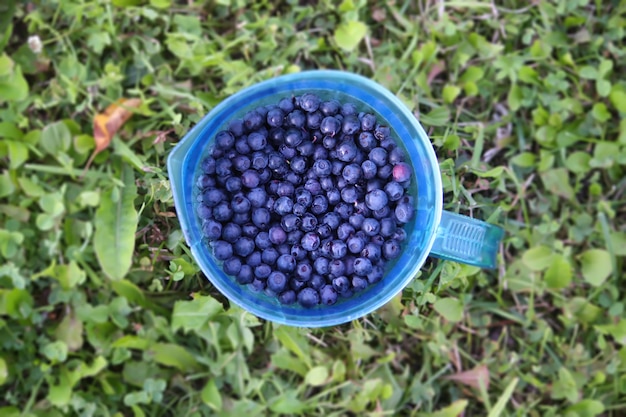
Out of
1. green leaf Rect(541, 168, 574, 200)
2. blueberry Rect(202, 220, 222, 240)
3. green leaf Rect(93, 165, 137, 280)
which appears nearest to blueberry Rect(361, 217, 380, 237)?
blueberry Rect(202, 220, 222, 240)

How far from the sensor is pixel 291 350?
1.77 m

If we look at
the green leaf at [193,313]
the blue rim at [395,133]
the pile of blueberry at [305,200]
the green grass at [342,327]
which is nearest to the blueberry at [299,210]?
the pile of blueberry at [305,200]

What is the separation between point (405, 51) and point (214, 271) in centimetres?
104

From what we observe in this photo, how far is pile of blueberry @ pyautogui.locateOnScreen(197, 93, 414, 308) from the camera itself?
1320 millimetres

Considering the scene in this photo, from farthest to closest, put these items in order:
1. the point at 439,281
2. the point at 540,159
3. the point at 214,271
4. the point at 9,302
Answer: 1. the point at 540,159
2. the point at 9,302
3. the point at 439,281
4. the point at 214,271

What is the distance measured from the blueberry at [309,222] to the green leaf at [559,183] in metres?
0.93

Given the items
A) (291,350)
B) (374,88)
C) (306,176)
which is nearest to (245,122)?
(306,176)

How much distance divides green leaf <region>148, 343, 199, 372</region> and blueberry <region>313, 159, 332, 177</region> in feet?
2.46

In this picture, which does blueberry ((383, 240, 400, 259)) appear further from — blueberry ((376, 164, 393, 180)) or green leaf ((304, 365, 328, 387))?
green leaf ((304, 365, 328, 387))

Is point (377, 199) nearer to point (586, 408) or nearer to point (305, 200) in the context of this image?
point (305, 200)

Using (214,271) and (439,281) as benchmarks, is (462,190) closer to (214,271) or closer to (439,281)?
(439,281)

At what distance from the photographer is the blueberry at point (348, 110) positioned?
138cm

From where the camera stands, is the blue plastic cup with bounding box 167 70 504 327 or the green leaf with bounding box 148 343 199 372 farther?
the green leaf with bounding box 148 343 199 372

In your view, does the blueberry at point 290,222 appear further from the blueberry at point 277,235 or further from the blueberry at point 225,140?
the blueberry at point 225,140
